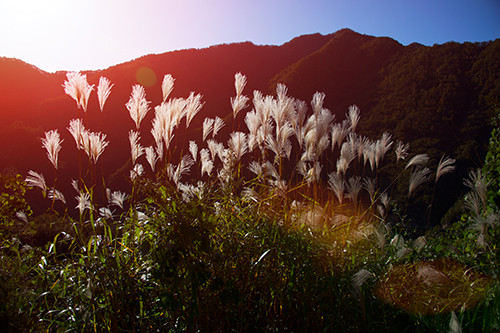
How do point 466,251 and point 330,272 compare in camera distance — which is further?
point 466,251

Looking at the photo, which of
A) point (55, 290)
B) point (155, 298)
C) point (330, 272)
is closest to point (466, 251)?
point (330, 272)

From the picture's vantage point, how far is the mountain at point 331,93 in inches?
651

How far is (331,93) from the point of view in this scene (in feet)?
77.1

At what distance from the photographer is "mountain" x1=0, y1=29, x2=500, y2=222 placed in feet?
54.2

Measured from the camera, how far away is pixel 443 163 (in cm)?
310

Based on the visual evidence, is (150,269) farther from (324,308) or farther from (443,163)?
(443,163)

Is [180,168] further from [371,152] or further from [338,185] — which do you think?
[371,152]

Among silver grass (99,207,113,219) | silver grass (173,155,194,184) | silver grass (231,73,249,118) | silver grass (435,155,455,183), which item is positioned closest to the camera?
silver grass (99,207,113,219)

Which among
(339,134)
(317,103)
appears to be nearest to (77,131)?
(317,103)

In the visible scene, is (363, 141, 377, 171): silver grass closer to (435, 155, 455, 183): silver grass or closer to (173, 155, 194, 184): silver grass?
(435, 155, 455, 183): silver grass

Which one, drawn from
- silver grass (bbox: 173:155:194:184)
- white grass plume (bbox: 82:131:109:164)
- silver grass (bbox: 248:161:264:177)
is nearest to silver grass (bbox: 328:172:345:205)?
silver grass (bbox: 248:161:264:177)

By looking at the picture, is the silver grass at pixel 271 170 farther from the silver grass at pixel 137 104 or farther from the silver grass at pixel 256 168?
the silver grass at pixel 137 104

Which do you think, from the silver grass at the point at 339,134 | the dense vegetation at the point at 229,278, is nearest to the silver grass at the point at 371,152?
the silver grass at the point at 339,134

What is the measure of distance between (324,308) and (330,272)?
22 centimetres
